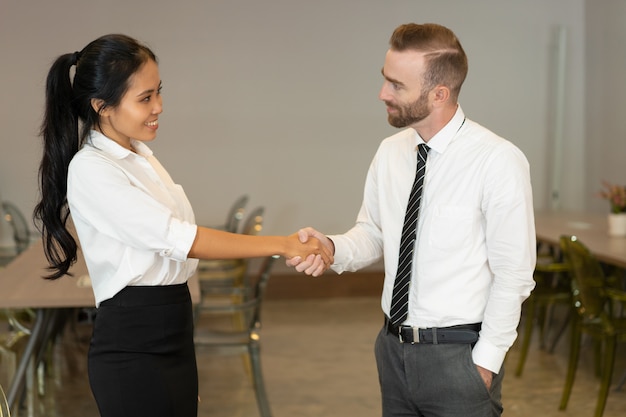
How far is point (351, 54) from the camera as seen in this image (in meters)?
7.36

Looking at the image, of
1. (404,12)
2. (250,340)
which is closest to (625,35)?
(404,12)

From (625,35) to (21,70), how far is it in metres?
4.93

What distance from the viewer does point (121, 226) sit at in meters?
2.09

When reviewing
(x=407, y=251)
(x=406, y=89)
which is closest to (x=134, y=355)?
(x=407, y=251)

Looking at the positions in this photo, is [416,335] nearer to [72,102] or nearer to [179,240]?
[179,240]

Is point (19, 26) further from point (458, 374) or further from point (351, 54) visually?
point (458, 374)

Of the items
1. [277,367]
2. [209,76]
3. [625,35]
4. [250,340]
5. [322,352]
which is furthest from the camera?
[209,76]

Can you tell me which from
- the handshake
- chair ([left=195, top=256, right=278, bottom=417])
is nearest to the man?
the handshake

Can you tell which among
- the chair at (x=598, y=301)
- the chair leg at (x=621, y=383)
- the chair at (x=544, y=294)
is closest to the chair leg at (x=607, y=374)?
the chair at (x=598, y=301)

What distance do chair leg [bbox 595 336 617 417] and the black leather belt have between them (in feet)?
7.68

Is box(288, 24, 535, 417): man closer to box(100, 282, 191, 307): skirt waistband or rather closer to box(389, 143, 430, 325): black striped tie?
box(389, 143, 430, 325): black striped tie

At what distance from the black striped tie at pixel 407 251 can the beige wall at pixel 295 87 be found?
515cm

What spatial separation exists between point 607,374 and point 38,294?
2783mm

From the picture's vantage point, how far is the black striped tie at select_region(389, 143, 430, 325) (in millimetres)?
2264
